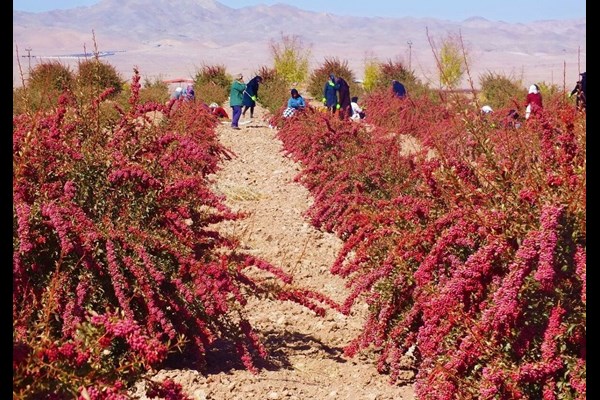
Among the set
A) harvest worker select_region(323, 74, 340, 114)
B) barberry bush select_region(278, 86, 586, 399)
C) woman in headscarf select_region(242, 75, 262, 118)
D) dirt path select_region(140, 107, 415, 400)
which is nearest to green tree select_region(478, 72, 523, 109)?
woman in headscarf select_region(242, 75, 262, 118)

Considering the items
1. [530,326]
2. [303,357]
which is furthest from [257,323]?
[530,326]

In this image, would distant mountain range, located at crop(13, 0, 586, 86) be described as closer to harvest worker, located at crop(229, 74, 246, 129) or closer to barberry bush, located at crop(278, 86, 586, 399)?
harvest worker, located at crop(229, 74, 246, 129)

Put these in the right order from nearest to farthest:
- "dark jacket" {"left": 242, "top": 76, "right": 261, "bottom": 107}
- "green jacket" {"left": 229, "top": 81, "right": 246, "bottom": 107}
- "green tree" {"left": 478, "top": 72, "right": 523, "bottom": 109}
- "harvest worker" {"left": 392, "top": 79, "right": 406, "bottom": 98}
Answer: "green jacket" {"left": 229, "top": 81, "right": 246, "bottom": 107} < "harvest worker" {"left": 392, "top": 79, "right": 406, "bottom": 98} < "dark jacket" {"left": 242, "top": 76, "right": 261, "bottom": 107} < "green tree" {"left": 478, "top": 72, "right": 523, "bottom": 109}

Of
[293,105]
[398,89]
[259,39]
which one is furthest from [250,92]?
[259,39]

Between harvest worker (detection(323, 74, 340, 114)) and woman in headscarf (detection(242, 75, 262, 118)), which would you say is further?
woman in headscarf (detection(242, 75, 262, 118))

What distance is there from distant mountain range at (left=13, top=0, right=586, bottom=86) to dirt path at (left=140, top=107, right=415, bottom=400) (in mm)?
72921

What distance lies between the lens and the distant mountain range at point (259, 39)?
341 feet

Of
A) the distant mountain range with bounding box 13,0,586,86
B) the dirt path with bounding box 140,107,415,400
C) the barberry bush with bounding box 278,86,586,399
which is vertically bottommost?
the dirt path with bounding box 140,107,415,400

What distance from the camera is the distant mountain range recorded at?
104 meters

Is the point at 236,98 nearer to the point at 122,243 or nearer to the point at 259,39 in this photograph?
the point at 122,243

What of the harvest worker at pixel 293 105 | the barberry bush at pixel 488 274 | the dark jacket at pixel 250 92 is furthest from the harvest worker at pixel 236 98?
the barberry bush at pixel 488 274

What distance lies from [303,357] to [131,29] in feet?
570
